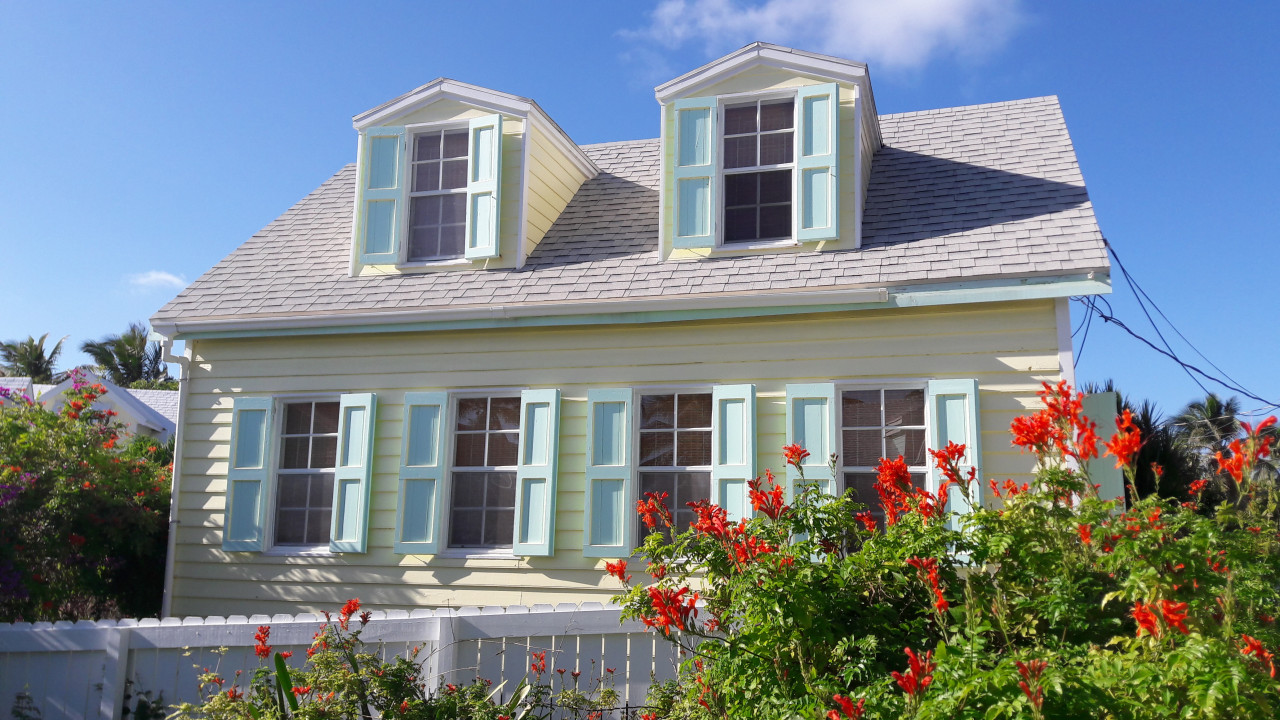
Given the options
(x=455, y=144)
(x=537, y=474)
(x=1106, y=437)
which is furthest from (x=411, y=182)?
(x=1106, y=437)

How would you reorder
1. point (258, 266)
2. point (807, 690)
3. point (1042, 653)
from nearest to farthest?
point (1042, 653) < point (807, 690) < point (258, 266)

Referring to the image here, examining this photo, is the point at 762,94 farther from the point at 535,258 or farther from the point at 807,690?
the point at 807,690

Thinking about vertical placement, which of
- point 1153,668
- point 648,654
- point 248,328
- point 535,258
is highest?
point 535,258

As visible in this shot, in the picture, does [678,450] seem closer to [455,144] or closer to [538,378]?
[538,378]

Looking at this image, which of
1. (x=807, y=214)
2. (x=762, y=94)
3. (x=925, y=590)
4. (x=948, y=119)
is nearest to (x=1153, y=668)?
(x=925, y=590)

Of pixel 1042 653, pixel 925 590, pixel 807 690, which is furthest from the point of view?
pixel 925 590

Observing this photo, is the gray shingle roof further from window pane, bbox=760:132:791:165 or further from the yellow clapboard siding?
window pane, bbox=760:132:791:165

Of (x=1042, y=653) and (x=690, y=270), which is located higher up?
(x=690, y=270)

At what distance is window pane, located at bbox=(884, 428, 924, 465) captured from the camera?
7059mm

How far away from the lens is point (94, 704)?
16.1ft

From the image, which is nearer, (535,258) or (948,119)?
(535,258)

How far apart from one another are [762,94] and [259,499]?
5837 millimetres

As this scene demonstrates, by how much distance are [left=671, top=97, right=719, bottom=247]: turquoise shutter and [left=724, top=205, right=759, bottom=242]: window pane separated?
9.0 inches

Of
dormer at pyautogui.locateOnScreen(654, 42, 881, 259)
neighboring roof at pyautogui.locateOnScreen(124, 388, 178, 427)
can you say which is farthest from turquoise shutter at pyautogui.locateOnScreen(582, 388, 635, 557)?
neighboring roof at pyautogui.locateOnScreen(124, 388, 178, 427)
